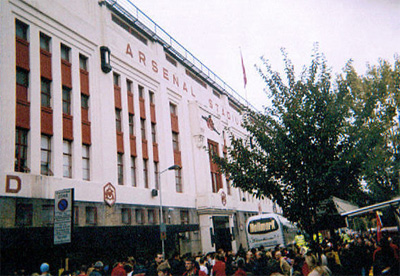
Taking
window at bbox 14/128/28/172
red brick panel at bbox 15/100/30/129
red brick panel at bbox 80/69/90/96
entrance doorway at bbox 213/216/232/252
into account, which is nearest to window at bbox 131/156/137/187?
red brick panel at bbox 80/69/90/96

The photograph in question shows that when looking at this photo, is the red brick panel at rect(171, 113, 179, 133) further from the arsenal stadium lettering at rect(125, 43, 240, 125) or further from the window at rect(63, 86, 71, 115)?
the window at rect(63, 86, 71, 115)

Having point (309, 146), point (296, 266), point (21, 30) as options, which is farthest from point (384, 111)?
point (21, 30)

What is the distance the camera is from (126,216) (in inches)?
885

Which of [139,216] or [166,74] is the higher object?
[166,74]

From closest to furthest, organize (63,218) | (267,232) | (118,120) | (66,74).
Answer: (63,218)
(66,74)
(118,120)
(267,232)

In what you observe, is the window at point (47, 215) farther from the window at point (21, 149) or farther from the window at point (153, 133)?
the window at point (153, 133)

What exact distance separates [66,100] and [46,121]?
2.30 m

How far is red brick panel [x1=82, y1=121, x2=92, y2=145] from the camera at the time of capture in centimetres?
2066

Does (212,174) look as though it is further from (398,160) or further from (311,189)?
(311,189)

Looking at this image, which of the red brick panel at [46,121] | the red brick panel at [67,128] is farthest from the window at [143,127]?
the red brick panel at [46,121]

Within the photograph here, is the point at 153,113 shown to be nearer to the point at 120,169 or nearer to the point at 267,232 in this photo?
the point at 120,169

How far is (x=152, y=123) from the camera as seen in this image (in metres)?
28.2

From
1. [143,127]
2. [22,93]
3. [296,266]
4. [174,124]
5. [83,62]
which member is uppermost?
[83,62]

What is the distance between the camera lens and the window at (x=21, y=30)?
1794cm
